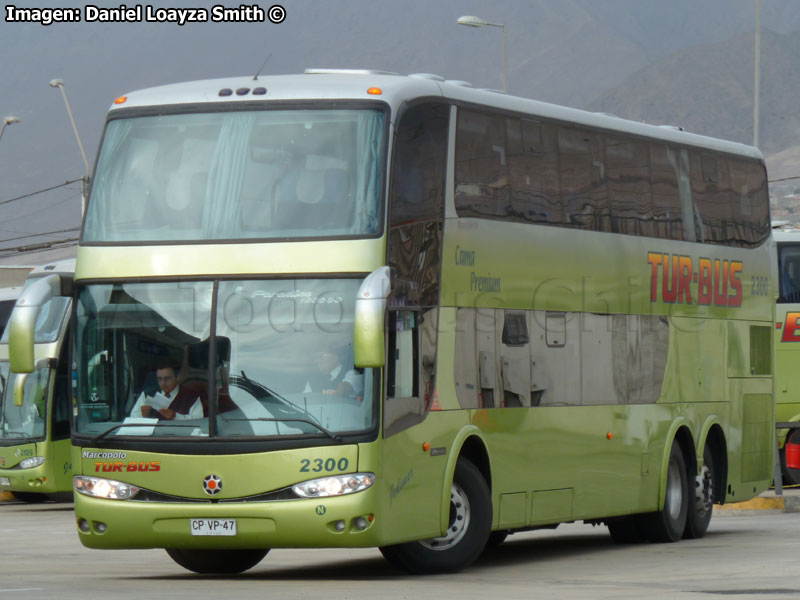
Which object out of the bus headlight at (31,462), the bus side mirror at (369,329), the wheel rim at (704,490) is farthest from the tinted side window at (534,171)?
the bus headlight at (31,462)

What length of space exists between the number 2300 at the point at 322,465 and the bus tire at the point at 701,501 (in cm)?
755

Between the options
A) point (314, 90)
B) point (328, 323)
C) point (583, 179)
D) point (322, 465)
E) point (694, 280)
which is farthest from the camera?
point (694, 280)

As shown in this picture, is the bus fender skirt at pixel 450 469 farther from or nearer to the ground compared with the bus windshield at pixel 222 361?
nearer to the ground

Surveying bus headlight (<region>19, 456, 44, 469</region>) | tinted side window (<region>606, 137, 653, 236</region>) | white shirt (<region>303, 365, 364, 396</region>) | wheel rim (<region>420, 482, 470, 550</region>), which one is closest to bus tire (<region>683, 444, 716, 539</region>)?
tinted side window (<region>606, 137, 653, 236</region>)

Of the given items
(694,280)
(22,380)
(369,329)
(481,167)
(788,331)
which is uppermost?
(481,167)

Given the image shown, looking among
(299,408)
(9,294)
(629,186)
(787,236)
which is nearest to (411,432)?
(299,408)

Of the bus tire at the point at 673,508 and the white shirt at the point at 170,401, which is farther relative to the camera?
the bus tire at the point at 673,508

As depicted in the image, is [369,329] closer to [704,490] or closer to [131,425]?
[131,425]

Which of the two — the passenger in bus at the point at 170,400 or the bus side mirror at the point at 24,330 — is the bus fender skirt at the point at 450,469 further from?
the bus side mirror at the point at 24,330

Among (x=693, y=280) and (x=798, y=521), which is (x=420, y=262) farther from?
(x=798, y=521)

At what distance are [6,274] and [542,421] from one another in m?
39.0

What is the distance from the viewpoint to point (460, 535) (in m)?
14.5

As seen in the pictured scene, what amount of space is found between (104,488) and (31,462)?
17.4m

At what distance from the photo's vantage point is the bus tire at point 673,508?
1886cm
